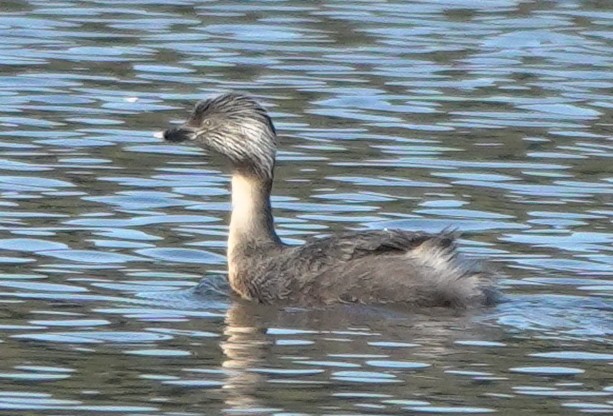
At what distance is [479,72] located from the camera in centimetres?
2255

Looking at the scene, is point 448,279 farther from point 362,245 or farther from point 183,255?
point 183,255

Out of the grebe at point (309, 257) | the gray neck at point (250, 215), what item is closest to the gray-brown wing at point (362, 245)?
the grebe at point (309, 257)

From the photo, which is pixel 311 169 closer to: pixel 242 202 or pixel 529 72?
pixel 242 202

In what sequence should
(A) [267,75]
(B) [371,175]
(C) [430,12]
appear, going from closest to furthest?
(B) [371,175], (A) [267,75], (C) [430,12]

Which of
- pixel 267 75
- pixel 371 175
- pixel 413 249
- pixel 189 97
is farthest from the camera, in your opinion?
pixel 267 75

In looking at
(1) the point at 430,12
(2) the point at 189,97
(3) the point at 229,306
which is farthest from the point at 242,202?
(1) the point at 430,12

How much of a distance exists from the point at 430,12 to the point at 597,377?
1492cm

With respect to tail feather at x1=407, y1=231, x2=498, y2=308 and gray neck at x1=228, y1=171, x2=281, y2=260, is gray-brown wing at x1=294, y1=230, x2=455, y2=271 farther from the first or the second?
gray neck at x1=228, y1=171, x2=281, y2=260

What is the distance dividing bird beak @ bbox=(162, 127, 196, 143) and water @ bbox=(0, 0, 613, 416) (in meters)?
0.71

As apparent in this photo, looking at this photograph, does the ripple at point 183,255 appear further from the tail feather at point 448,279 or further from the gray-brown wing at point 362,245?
the tail feather at point 448,279

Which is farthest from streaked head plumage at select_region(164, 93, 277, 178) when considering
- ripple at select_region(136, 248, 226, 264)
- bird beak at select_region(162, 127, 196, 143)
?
ripple at select_region(136, 248, 226, 264)

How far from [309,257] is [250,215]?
89 centimetres

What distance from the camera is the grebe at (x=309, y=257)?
540 inches

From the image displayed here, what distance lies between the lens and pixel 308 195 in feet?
55.4
